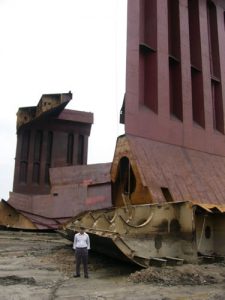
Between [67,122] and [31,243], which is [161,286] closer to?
[31,243]

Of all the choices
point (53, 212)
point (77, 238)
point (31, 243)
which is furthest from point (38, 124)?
point (77, 238)

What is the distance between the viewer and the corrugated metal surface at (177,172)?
9094 mm

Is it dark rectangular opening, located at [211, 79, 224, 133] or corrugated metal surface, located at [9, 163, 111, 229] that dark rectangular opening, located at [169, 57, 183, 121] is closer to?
dark rectangular opening, located at [211, 79, 224, 133]

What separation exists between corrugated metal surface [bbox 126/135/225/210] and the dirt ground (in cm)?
244

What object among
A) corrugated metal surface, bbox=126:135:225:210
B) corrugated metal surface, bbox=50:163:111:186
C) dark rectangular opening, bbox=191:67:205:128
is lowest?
corrugated metal surface, bbox=126:135:225:210

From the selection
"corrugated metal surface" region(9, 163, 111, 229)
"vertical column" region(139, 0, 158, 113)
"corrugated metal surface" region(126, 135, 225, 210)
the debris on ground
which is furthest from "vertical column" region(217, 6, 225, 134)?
the debris on ground

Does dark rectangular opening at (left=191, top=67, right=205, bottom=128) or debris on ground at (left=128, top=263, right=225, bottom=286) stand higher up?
dark rectangular opening at (left=191, top=67, right=205, bottom=128)

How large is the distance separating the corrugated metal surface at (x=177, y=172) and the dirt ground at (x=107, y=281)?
2.44m

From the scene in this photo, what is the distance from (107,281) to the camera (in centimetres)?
580

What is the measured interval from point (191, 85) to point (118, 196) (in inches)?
177

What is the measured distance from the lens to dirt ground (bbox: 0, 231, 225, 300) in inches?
190

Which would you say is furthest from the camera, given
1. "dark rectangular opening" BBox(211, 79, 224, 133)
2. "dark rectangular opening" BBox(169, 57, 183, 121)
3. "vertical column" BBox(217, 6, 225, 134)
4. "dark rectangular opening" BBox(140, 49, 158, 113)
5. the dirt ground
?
"vertical column" BBox(217, 6, 225, 134)

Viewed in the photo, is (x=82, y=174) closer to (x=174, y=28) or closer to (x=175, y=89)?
(x=175, y=89)

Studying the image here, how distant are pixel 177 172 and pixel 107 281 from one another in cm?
451
